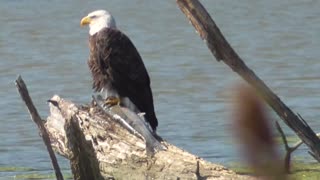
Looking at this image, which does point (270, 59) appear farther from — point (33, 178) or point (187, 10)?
point (187, 10)

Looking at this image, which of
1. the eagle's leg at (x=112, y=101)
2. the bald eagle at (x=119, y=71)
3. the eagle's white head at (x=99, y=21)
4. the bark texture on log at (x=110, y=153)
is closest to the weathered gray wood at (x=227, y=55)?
the bark texture on log at (x=110, y=153)

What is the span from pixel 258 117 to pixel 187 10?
1.85 m

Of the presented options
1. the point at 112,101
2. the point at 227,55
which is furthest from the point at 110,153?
the point at 227,55

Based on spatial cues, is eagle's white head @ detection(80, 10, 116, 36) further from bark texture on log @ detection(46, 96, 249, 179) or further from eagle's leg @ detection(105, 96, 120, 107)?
bark texture on log @ detection(46, 96, 249, 179)

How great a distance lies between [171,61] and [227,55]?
9100 millimetres

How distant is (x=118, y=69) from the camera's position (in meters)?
5.89

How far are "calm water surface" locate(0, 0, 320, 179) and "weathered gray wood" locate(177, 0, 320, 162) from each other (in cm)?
307

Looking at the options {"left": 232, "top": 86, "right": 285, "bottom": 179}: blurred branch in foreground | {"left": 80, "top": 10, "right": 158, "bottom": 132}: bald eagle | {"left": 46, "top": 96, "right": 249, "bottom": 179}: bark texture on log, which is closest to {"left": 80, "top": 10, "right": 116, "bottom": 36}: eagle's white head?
{"left": 80, "top": 10, "right": 158, "bottom": 132}: bald eagle

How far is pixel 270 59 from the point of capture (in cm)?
1130

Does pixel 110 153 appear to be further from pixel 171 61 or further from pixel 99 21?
pixel 171 61

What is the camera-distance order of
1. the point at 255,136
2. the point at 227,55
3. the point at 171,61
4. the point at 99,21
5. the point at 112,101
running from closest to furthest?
the point at 255,136 < the point at 227,55 < the point at 112,101 < the point at 99,21 < the point at 171,61

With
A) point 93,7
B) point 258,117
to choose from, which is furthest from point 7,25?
point 258,117

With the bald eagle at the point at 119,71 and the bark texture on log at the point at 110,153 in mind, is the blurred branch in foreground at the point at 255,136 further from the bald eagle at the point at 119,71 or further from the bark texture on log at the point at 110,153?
the bald eagle at the point at 119,71

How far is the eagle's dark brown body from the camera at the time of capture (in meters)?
5.81
